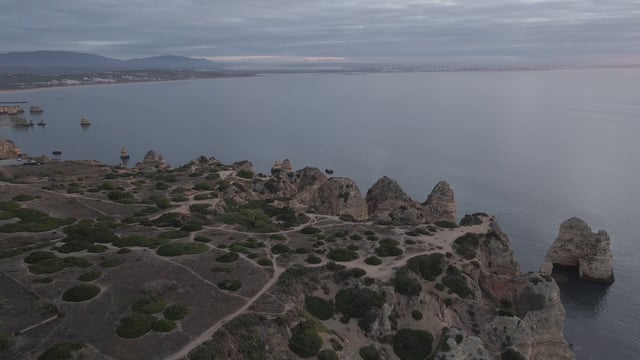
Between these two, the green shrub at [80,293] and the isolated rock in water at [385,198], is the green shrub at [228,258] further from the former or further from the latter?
the isolated rock in water at [385,198]

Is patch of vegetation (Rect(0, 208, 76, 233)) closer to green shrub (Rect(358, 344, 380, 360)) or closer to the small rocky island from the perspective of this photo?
the small rocky island

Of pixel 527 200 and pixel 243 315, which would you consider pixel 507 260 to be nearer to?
pixel 243 315

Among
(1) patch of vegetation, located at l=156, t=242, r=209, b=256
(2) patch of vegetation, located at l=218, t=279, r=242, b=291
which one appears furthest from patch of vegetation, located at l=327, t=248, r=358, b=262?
(1) patch of vegetation, located at l=156, t=242, r=209, b=256

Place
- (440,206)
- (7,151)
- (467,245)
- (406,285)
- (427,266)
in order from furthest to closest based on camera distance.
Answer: (7,151), (440,206), (467,245), (427,266), (406,285)

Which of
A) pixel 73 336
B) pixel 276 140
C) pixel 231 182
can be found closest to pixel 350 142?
pixel 276 140

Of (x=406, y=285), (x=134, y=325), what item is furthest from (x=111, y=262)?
(x=406, y=285)

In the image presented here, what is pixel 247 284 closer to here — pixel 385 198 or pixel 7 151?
pixel 385 198
